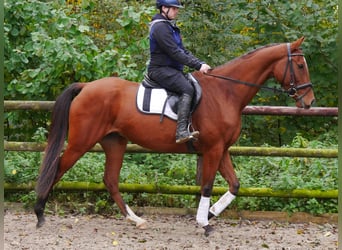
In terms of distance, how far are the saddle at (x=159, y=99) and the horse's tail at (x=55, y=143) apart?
2.54 feet

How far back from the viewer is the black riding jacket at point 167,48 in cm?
586

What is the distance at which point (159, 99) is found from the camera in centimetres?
613

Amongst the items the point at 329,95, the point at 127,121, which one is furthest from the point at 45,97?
the point at 329,95

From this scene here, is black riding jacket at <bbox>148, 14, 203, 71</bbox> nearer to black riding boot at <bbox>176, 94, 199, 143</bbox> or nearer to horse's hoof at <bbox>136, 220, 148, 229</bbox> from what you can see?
black riding boot at <bbox>176, 94, 199, 143</bbox>

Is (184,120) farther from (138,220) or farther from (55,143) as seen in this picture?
(55,143)

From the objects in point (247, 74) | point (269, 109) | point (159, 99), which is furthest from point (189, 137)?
point (269, 109)

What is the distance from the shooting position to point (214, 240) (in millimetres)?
6031

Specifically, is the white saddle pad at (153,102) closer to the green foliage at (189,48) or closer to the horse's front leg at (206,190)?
the horse's front leg at (206,190)

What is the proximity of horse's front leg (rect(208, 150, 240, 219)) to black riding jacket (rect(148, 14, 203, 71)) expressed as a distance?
3.62 ft

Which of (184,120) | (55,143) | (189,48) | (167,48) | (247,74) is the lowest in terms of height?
(55,143)

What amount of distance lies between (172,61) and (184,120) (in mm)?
636

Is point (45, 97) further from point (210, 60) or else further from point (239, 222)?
point (239, 222)

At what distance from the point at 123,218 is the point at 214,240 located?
1.40 meters

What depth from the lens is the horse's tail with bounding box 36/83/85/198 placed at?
6242 millimetres
